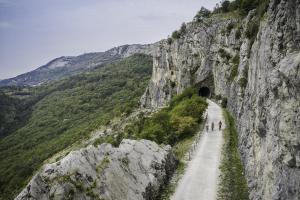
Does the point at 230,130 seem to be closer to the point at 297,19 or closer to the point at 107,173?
the point at 107,173

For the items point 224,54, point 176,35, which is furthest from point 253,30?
point 176,35

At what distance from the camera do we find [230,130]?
109 ft

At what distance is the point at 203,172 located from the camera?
2273 centimetres

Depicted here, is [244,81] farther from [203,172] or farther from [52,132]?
[52,132]

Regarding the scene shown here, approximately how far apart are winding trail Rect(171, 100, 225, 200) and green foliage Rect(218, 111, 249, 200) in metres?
0.45

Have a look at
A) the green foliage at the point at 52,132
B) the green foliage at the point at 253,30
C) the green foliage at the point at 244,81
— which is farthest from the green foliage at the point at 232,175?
the green foliage at the point at 52,132

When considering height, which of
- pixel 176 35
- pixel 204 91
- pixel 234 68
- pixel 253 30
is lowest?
pixel 204 91

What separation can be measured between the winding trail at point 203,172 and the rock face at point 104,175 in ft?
4.83

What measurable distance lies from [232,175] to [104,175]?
30.6 feet

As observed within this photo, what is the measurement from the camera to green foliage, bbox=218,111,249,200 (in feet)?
61.1

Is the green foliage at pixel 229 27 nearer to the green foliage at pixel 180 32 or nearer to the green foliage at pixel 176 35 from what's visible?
the green foliage at pixel 180 32

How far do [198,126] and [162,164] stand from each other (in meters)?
15.7

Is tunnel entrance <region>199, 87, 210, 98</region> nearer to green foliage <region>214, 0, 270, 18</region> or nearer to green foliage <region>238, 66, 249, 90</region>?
green foliage <region>214, 0, 270, 18</region>

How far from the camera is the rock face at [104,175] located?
1469 cm
